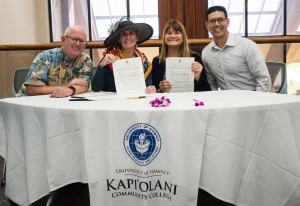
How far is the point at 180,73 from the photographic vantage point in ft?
5.51

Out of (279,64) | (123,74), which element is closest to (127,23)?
(123,74)

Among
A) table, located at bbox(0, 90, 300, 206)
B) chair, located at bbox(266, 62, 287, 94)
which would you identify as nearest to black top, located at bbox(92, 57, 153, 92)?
table, located at bbox(0, 90, 300, 206)

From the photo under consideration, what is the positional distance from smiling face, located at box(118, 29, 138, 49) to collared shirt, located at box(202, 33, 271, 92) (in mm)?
796

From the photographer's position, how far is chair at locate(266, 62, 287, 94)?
2050mm

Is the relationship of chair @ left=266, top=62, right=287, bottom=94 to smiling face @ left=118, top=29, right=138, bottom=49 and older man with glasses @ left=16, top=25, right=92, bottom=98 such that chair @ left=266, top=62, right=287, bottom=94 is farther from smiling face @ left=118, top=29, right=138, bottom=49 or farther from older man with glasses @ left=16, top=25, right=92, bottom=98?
older man with glasses @ left=16, top=25, right=92, bottom=98

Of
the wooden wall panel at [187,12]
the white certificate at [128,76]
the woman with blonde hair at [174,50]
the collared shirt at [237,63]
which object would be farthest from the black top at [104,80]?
the wooden wall panel at [187,12]

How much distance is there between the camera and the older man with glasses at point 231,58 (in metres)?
2.00

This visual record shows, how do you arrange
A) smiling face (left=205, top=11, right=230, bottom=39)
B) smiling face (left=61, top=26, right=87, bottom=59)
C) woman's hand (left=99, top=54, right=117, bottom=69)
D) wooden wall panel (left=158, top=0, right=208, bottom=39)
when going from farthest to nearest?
wooden wall panel (left=158, top=0, right=208, bottom=39) < smiling face (left=205, top=11, right=230, bottom=39) < smiling face (left=61, top=26, right=87, bottom=59) < woman's hand (left=99, top=54, right=117, bottom=69)

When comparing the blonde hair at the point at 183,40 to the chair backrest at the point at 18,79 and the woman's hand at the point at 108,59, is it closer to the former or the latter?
the woman's hand at the point at 108,59

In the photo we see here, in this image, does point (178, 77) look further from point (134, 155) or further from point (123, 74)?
point (134, 155)

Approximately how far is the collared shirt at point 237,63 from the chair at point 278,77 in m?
0.22

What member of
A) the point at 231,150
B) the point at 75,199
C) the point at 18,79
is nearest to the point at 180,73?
the point at 231,150

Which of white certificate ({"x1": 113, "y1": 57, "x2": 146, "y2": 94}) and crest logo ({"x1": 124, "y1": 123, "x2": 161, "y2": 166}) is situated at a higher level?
white certificate ({"x1": 113, "y1": 57, "x2": 146, "y2": 94})

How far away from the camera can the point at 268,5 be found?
6.73 meters
